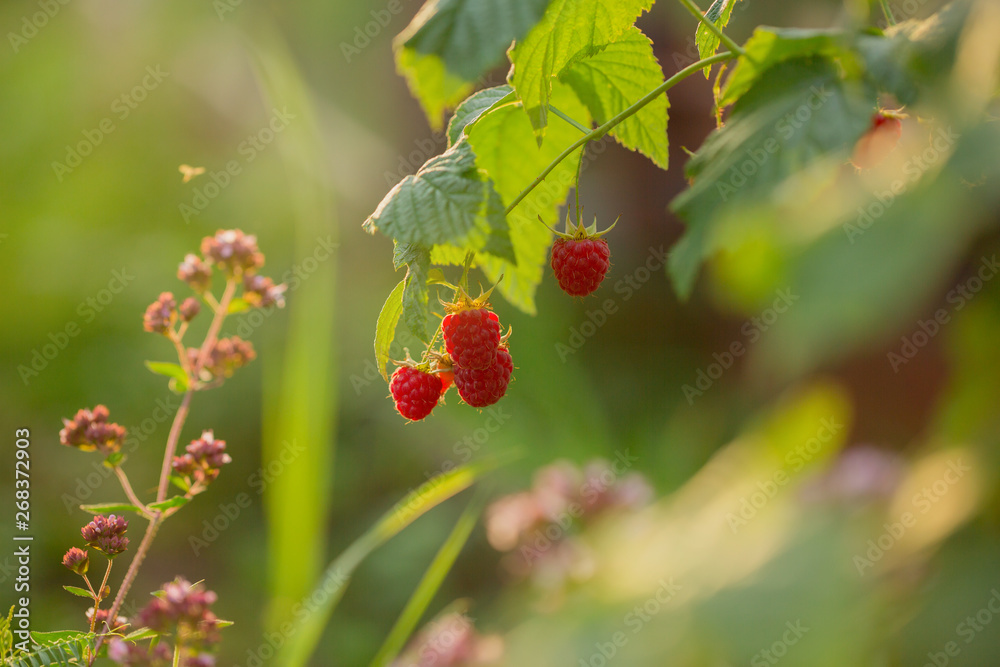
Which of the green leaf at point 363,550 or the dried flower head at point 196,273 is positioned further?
the green leaf at point 363,550

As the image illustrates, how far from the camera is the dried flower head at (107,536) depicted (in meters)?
0.50

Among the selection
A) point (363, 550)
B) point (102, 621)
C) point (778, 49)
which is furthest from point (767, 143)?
point (363, 550)

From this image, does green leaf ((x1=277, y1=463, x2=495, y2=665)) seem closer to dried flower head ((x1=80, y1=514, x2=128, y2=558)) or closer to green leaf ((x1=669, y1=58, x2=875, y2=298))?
dried flower head ((x1=80, y1=514, x2=128, y2=558))

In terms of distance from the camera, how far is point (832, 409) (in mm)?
1494

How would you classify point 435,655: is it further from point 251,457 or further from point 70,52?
point 70,52

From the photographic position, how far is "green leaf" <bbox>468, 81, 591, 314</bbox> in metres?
0.62

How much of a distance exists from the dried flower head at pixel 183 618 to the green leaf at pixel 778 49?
51 centimetres

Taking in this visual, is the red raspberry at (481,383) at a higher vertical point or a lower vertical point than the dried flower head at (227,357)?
lower

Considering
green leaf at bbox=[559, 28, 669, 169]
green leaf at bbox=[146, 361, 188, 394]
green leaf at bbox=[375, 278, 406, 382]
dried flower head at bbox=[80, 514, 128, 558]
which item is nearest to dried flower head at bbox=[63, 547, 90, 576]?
dried flower head at bbox=[80, 514, 128, 558]

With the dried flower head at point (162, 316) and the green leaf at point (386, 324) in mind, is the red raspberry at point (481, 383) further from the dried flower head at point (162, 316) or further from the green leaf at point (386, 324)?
the dried flower head at point (162, 316)

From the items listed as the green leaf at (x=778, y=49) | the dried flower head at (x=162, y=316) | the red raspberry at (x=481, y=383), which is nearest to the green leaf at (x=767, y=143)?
the green leaf at (x=778, y=49)

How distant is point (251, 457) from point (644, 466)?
1216 millimetres

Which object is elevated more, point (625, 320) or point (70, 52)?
point (70, 52)

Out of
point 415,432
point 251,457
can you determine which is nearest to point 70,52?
point 251,457
